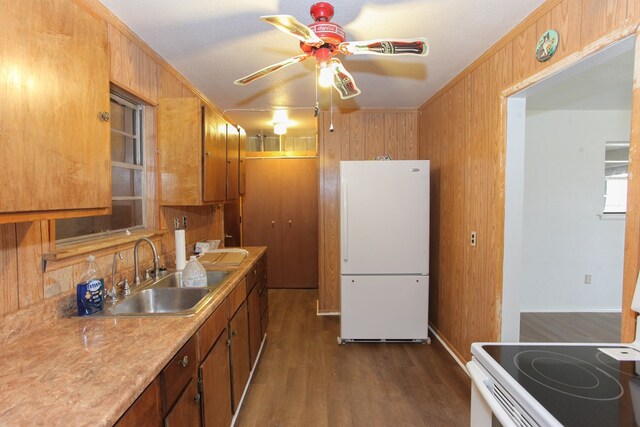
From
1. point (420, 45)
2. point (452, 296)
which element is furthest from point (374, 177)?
point (420, 45)

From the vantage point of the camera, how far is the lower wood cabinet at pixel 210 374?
1.02 m

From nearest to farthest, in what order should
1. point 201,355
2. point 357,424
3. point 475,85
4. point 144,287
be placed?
1. point 201,355
2. point 144,287
3. point 357,424
4. point 475,85

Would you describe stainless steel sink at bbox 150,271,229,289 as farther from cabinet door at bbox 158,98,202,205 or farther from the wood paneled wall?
the wood paneled wall

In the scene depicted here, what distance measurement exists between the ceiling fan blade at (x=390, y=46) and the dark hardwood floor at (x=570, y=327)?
9.23 ft

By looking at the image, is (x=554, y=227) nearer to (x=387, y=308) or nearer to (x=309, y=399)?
(x=387, y=308)

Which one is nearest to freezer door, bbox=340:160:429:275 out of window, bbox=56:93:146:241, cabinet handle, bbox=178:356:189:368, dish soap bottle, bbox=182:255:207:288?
dish soap bottle, bbox=182:255:207:288

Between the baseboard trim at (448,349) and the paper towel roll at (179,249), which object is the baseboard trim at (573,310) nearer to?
the baseboard trim at (448,349)

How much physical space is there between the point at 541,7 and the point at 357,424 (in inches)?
99.5

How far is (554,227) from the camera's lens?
11.9ft

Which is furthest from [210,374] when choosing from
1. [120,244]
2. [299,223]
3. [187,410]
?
[299,223]

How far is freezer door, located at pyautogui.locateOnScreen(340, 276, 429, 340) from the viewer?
290 centimetres

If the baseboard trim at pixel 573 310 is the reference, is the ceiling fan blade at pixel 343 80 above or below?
above

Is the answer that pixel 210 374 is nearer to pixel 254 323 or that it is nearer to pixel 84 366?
pixel 84 366

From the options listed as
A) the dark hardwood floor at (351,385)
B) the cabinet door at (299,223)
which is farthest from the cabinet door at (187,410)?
the cabinet door at (299,223)
